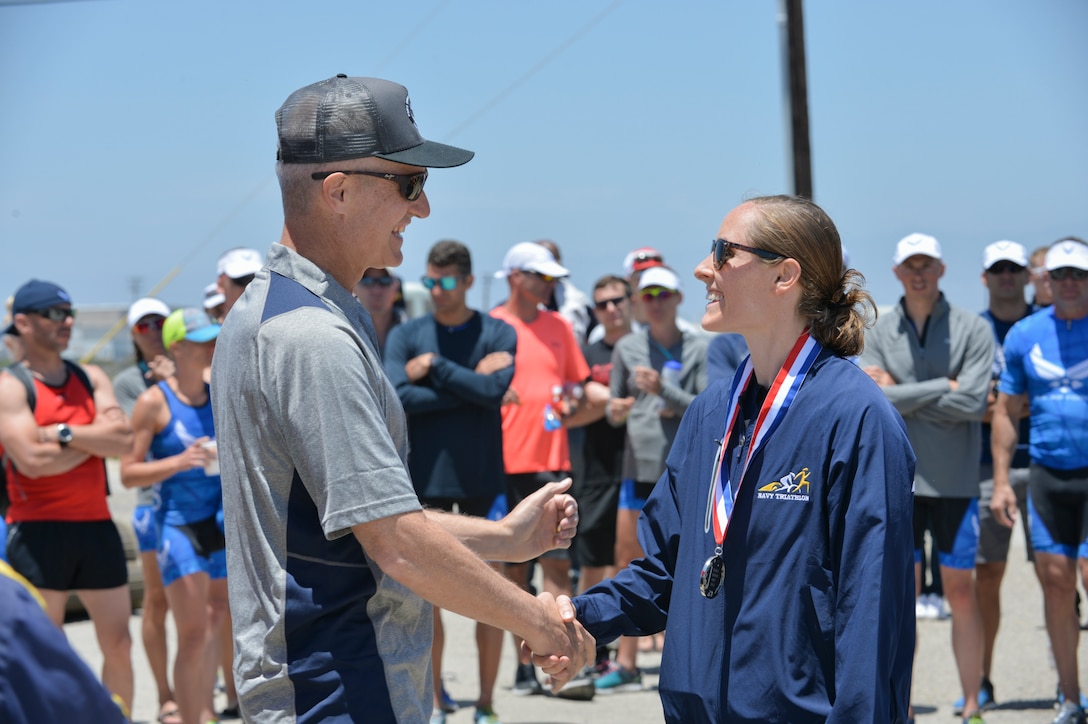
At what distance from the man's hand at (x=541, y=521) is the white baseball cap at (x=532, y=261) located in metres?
4.75

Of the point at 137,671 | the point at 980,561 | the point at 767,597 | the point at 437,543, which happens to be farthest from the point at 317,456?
the point at 137,671

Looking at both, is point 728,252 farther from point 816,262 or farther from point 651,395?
point 651,395

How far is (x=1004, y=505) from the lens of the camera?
7.33m

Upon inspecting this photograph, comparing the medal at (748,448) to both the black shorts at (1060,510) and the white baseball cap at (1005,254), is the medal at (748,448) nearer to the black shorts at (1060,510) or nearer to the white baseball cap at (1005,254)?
the black shorts at (1060,510)

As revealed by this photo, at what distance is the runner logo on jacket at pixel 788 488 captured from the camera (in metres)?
2.90

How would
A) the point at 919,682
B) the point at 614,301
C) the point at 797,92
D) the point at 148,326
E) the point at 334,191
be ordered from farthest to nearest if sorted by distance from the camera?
the point at 797,92 → the point at 614,301 → the point at 148,326 → the point at 919,682 → the point at 334,191

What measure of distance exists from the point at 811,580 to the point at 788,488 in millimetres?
228

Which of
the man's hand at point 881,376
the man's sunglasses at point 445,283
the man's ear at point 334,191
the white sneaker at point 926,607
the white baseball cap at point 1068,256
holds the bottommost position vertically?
the white sneaker at point 926,607

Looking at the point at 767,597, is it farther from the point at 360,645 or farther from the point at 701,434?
the point at 360,645

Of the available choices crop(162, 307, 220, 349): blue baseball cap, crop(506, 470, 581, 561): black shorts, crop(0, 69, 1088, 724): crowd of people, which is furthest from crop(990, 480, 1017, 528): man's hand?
crop(162, 307, 220, 349): blue baseball cap

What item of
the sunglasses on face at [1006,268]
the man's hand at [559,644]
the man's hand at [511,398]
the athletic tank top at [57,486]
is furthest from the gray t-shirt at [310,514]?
the sunglasses on face at [1006,268]

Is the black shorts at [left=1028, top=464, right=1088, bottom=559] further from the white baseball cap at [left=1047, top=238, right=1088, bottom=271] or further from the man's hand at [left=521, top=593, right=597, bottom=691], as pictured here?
the man's hand at [left=521, top=593, right=597, bottom=691]

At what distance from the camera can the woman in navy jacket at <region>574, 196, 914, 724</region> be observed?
9.11 ft

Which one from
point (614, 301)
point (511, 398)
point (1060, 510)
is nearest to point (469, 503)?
point (511, 398)
